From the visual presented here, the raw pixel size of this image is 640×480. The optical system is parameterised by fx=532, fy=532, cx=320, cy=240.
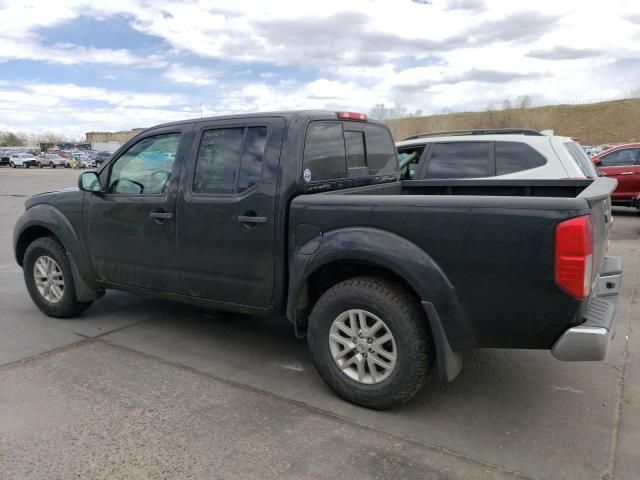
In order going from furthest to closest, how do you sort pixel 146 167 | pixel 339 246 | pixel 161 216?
1. pixel 146 167
2. pixel 161 216
3. pixel 339 246

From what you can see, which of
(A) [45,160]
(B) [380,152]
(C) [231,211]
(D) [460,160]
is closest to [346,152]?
(B) [380,152]

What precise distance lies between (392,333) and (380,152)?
209cm

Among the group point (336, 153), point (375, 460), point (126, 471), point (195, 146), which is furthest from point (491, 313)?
point (195, 146)

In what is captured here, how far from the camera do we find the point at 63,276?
5047 millimetres

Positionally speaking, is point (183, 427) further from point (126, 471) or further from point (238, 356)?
point (238, 356)

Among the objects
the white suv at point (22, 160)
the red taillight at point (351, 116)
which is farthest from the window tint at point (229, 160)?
the white suv at point (22, 160)

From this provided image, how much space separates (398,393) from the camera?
126 inches

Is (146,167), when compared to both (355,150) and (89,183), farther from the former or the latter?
(355,150)

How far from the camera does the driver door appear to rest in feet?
14.0

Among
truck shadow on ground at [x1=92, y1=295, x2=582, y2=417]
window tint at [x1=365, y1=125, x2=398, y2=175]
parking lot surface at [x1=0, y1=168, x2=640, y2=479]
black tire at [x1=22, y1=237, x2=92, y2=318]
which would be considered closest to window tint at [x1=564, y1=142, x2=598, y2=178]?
parking lot surface at [x1=0, y1=168, x2=640, y2=479]

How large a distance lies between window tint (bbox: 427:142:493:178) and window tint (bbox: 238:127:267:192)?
158 inches

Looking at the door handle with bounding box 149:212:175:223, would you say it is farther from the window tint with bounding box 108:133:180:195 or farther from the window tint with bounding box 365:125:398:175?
the window tint with bounding box 365:125:398:175

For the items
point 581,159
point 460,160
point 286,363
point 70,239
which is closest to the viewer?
point 286,363

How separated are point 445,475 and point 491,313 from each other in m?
0.87
